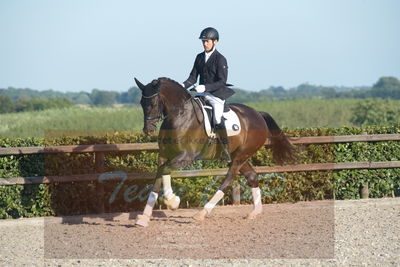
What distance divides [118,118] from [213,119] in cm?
2332

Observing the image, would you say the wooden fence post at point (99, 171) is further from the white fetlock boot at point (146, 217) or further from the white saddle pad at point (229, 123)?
the white saddle pad at point (229, 123)

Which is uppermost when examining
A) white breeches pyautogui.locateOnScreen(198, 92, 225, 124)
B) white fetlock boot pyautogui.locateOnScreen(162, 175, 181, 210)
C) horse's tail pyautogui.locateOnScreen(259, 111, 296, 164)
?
white breeches pyautogui.locateOnScreen(198, 92, 225, 124)

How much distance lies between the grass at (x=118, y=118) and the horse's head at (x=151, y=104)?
1720 centimetres

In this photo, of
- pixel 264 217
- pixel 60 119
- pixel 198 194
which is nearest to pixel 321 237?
pixel 264 217

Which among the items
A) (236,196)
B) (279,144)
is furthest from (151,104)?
(236,196)

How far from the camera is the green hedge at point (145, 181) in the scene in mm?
10484

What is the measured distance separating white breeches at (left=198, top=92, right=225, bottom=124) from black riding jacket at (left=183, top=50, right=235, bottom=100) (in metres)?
0.07

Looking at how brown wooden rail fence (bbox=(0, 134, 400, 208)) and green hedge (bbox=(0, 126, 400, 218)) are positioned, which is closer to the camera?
brown wooden rail fence (bbox=(0, 134, 400, 208))

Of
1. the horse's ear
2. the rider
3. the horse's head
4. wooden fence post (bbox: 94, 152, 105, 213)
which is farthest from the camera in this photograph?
wooden fence post (bbox: 94, 152, 105, 213)

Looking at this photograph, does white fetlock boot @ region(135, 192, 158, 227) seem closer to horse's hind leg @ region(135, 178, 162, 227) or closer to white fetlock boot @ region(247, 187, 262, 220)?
horse's hind leg @ region(135, 178, 162, 227)

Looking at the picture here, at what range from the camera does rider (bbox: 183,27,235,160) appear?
31.1ft

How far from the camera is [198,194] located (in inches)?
436

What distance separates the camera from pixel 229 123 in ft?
31.6

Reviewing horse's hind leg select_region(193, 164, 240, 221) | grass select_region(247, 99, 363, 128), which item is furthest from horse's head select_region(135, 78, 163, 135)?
grass select_region(247, 99, 363, 128)
